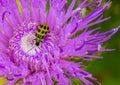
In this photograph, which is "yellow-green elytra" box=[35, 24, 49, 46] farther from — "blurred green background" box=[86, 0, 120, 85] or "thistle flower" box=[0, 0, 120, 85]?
"blurred green background" box=[86, 0, 120, 85]

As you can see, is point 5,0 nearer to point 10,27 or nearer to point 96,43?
point 10,27

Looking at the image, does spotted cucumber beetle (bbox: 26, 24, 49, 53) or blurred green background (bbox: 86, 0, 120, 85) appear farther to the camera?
blurred green background (bbox: 86, 0, 120, 85)

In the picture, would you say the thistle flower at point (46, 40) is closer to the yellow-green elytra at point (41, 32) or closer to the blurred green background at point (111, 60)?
the yellow-green elytra at point (41, 32)

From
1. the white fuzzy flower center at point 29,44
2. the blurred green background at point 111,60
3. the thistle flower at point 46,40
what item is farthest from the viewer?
the blurred green background at point 111,60

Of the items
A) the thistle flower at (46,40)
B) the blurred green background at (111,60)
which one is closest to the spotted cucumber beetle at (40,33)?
the thistle flower at (46,40)

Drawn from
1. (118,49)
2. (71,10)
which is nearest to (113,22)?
(118,49)

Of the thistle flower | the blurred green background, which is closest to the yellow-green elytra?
the thistle flower

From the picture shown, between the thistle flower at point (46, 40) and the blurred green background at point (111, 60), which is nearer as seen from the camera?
the thistle flower at point (46, 40)

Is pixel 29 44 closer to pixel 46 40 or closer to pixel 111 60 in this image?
pixel 46 40
